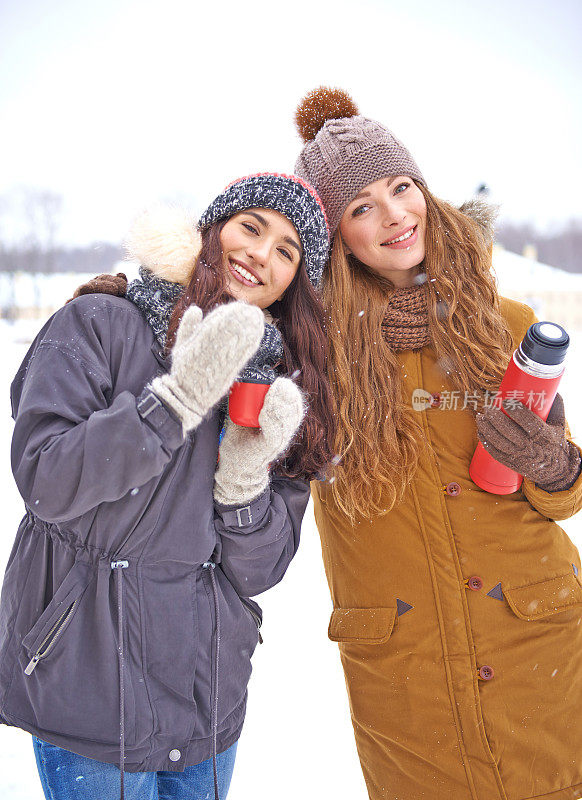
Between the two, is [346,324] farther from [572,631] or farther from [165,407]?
[572,631]

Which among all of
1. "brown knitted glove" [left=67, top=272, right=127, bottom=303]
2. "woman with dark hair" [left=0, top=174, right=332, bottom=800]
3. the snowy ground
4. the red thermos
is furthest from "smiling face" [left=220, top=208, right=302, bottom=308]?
the snowy ground

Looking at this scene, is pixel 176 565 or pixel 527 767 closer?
pixel 176 565

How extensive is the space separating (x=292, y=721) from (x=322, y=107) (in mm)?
2861

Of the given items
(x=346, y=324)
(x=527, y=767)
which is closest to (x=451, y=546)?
(x=527, y=767)

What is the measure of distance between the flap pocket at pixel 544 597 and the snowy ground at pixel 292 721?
1.45 m

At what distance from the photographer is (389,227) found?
2223 millimetres

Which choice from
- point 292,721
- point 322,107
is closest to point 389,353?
point 322,107

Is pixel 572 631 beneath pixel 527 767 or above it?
above

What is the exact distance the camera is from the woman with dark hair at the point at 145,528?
4.67 feet

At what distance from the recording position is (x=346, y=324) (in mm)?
2215

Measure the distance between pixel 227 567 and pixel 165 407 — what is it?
0.59 meters

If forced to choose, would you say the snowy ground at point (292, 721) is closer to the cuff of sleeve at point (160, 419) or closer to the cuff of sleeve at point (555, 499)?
the cuff of sleeve at point (555, 499)

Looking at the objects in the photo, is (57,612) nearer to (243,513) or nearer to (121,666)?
(121,666)

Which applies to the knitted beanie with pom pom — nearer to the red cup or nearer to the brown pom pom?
the brown pom pom
